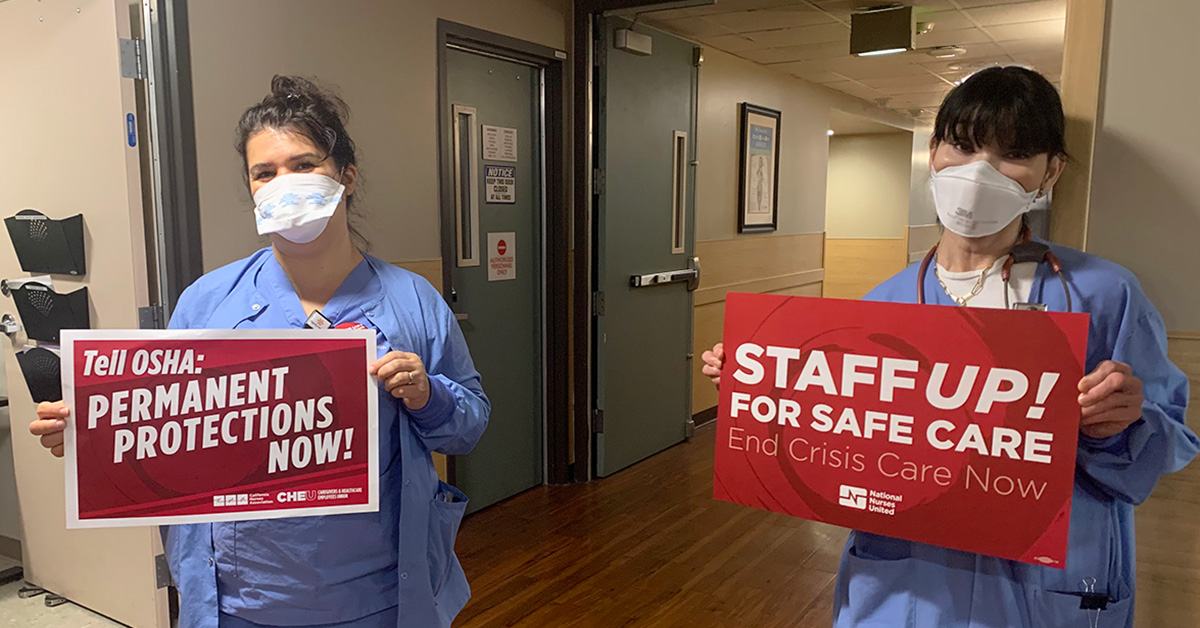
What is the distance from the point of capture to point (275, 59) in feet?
8.47

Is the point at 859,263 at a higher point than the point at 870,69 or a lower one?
lower

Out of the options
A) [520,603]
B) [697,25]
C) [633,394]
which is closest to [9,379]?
[520,603]

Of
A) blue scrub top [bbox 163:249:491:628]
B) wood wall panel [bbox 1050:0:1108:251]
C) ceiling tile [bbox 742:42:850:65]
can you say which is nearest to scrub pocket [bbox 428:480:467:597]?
blue scrub top [bbox 163:249:491:628]

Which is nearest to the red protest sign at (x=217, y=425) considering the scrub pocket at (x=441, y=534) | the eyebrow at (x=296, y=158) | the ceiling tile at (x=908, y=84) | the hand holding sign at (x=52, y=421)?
the hand holding sign at (x=52, y=421)

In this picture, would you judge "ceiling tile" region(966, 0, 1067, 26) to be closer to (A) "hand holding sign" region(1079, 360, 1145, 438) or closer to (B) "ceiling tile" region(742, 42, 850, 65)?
(B) "ceiling tile" region(742, 42, 850, 65)

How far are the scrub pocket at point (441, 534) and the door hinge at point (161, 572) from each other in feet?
5.10

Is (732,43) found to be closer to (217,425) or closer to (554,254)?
(554,254)

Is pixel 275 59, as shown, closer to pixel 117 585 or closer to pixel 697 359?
pixel 117 585

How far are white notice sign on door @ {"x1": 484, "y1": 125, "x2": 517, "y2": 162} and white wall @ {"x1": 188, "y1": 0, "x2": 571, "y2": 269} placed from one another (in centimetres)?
39

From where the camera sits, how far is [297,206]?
1301 mm

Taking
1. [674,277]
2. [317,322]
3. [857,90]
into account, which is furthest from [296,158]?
[857,90]

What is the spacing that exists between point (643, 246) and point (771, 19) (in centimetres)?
141

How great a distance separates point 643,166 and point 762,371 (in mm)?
3143

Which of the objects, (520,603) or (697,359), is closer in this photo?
(520,603)
